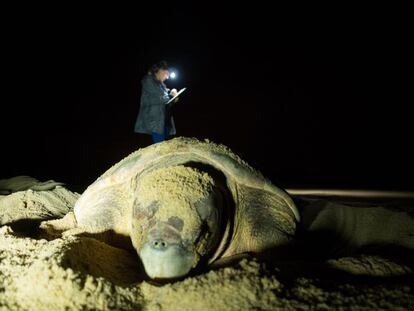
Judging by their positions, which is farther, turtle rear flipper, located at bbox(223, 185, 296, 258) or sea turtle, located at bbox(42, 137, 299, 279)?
turtle rear flipper, located at bbox(223, 185, 296, 258)

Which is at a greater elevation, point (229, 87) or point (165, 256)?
point (229, 87)

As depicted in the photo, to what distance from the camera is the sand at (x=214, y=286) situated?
111cm

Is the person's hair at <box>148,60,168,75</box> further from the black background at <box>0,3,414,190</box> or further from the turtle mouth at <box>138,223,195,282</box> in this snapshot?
the turtle mouth at <box>138,223,195,282</box>

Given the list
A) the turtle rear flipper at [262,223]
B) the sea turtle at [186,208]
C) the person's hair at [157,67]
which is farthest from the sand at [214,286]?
the person's hair at [157,67]

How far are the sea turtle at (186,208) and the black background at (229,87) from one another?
10.9 feet

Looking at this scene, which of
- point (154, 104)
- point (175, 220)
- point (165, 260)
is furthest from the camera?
point (154, 104)

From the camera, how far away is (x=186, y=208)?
5.48 feet

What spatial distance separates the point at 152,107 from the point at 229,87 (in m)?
19.5

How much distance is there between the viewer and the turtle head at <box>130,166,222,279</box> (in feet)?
4.84

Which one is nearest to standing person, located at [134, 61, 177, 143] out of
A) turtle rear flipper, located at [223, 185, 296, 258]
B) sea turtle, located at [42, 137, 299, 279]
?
sea turtle, located at [42, 137, 299, 279]

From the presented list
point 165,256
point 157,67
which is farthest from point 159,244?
point 157,67

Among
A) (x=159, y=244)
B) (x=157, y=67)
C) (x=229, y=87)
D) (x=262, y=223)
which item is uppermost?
(x=229, y=87)

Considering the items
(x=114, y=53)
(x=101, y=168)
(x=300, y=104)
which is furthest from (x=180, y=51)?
(x=101, y=168)

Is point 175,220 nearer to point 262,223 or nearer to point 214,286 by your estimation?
point 214,286
